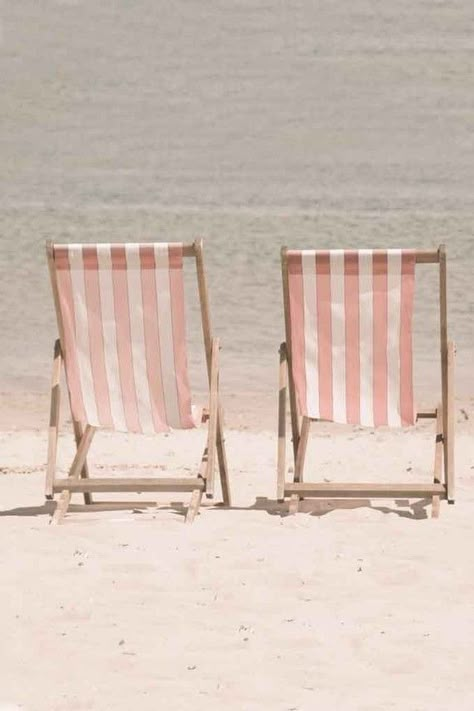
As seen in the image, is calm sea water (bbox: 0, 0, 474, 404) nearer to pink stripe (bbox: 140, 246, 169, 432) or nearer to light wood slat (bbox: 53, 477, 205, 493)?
pink stripe (bbox: 140, 246, 169, 432)

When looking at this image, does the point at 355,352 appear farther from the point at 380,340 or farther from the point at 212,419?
the point at 212,419

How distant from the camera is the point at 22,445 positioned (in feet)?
21.7

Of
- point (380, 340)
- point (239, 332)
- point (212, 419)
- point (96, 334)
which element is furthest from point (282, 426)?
point (239, 332)

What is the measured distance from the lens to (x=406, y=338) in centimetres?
458

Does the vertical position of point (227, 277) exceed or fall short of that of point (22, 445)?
it falls short

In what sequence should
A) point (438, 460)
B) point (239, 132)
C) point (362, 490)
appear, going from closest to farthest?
point (362, 490), point (438, 460), point (239, 132)

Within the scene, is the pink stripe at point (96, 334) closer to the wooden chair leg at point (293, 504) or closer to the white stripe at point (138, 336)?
the white stripe at point (138, 336)

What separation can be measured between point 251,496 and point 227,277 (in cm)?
708

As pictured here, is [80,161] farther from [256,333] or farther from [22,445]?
[22,445]

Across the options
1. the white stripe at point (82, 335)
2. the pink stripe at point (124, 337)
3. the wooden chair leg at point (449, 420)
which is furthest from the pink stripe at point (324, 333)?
the white stripe at point (82, 335)

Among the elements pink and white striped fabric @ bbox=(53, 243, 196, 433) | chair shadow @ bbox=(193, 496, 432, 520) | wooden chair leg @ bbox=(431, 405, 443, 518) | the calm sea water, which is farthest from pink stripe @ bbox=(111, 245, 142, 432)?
the calm sea water

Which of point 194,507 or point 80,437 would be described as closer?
point 194,507

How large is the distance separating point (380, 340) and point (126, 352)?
81cm

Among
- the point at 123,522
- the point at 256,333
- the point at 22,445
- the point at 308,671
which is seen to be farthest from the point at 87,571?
the point at 256,333
